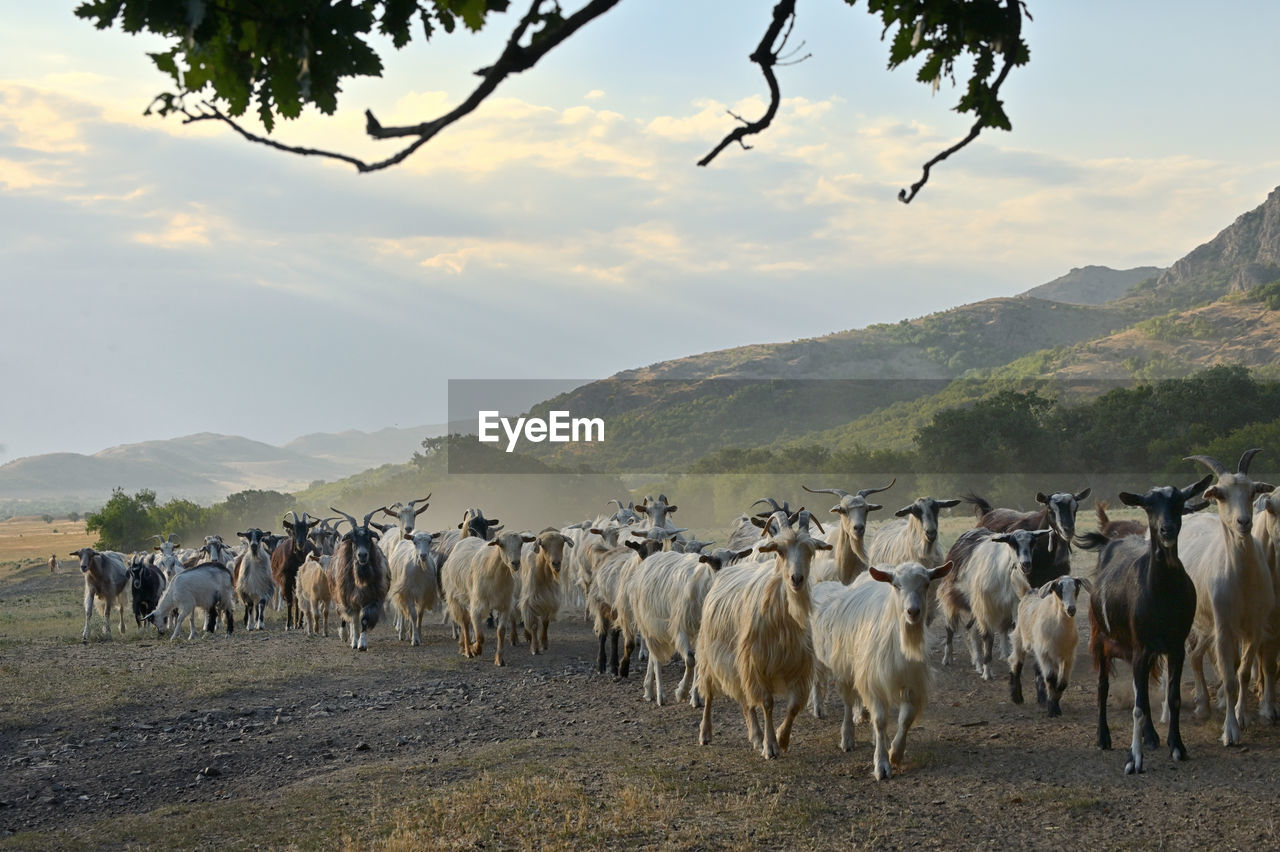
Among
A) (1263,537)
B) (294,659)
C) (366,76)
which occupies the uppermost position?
(366,76)

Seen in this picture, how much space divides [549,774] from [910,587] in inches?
120

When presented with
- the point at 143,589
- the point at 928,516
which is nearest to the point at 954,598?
the point at 928,516

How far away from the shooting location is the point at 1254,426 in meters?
38.0

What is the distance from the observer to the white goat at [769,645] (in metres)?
8.88

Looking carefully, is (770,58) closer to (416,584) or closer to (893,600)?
(893,600)

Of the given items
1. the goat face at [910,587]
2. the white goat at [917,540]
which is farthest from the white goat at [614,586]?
the goat face at [910,587]

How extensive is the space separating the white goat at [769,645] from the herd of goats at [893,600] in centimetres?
2

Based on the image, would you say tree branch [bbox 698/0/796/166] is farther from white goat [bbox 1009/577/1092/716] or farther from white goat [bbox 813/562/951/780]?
white goat [bbox 1009/577/1092/716]

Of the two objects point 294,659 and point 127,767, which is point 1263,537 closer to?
point 127,767

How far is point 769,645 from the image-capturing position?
8953 mm

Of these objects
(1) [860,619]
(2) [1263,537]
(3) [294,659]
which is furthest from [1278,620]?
(3) [294,659]

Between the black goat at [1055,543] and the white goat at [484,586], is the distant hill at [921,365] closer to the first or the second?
the white goat at [484,586]

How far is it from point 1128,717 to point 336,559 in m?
11.9

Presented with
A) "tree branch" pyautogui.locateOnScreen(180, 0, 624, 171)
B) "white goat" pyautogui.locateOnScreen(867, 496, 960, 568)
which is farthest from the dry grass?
"tree branch" pyautogui.locateOnScreen(180, 0, 624, 171)
